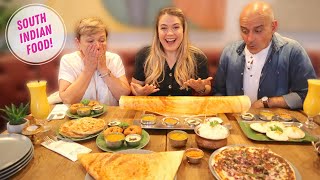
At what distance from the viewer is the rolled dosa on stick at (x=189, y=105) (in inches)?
Answer: 71.7

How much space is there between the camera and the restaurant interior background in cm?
288

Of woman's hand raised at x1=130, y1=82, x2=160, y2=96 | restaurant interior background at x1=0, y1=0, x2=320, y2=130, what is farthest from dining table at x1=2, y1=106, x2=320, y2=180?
restaurant interior background at x1=0, y1=0, x2=320, y2=130

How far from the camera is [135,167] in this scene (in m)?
1.15

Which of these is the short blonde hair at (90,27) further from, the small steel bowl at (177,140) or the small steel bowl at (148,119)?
the small steel bowl at (177,140)

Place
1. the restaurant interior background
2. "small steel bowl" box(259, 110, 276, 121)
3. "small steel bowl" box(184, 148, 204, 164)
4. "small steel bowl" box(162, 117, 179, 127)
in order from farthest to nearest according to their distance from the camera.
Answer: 1. the restaurant interior background
2. "small steel bowl" box(259, 110, 276, 121)
3. "small steel bowl" box(162, 117, 179, 127)
4. "small steel bowl" box(184, 148, 204, 164)

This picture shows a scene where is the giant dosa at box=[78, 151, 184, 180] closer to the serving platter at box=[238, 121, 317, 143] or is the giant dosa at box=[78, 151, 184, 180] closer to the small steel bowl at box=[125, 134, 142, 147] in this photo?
the small steel bowl at box=[125, 134, 142, 147]

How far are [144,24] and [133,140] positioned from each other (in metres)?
2.05

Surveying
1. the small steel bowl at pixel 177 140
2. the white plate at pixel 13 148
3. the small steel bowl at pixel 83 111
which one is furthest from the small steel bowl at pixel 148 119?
the white plate at pixel 13 148

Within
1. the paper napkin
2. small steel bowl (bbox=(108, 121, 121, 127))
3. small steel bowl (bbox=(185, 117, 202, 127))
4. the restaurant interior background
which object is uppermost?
the restaurant interior background

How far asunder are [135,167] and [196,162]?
284 millimetres

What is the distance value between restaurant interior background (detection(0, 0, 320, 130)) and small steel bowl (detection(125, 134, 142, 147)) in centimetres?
167

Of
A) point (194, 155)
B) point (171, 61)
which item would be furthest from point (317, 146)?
point (171, 61)

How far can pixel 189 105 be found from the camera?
187cm

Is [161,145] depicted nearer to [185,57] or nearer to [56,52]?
[185,57]
